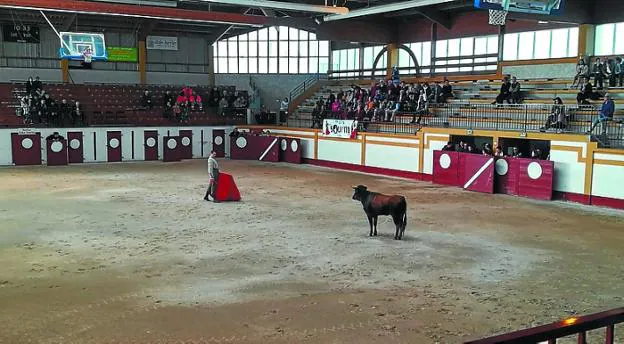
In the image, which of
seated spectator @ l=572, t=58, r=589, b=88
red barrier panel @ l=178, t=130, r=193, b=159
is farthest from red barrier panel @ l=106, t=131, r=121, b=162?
seated spectator @ l=572, t=58, r=589, b=88

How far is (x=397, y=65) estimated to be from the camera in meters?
31.8

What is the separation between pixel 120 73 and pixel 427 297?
2958 centimetres

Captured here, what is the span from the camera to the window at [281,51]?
3538 centimetres

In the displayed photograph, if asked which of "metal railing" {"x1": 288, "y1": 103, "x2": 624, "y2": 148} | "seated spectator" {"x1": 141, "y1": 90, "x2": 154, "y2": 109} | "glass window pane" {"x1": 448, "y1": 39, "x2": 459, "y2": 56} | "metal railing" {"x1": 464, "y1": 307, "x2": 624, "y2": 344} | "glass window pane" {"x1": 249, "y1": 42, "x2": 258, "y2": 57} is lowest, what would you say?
"metal railing" {"x1": 464, "y1": 307, "x2": 624, "y2": 344}

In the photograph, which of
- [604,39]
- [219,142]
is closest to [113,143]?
[219,142]

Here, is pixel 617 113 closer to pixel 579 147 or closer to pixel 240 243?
pixel 579 147

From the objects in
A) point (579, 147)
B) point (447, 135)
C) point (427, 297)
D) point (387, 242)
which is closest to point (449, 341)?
point (427, 297)

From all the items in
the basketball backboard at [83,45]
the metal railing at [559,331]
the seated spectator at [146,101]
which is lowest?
the metal railing at [559,331]

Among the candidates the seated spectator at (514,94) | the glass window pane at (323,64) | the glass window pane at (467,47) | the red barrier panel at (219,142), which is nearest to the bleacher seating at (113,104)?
the red barrier panel at (219,142)

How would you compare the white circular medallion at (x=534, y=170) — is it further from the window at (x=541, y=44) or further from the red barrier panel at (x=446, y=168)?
the window at (x=541, y=44)

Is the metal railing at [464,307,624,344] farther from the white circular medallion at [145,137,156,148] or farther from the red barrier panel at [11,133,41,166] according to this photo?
the white circular medallion at [145,137,156,148]

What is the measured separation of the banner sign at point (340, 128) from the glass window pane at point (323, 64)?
420 inches

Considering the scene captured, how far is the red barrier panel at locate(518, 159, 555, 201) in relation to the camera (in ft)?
55.4

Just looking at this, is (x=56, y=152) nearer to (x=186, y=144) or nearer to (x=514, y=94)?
(x=186, y=144)
